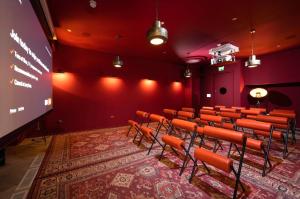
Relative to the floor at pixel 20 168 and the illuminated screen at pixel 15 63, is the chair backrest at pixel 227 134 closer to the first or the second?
the illuminated screen at pixel 15 63

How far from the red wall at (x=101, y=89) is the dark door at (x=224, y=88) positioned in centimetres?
269

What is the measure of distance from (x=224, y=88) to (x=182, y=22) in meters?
5.65

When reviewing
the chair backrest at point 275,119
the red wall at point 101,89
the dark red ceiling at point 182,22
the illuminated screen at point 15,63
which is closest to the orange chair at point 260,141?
the chair backrest at point 275,119

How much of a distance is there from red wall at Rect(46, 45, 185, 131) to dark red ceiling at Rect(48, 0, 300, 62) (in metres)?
0.78

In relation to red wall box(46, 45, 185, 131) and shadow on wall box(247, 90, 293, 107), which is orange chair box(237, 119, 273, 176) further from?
red wall box(46, 45, 185, 131)

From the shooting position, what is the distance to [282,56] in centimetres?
638

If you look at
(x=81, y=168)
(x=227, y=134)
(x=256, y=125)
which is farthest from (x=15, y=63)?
(x=256, y=125)

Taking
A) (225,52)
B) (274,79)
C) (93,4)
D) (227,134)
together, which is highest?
(93,4)

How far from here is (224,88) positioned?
27.0ft

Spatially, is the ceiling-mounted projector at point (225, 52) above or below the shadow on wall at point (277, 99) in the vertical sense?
above

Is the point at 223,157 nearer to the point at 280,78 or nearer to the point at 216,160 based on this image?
the point at 216,160

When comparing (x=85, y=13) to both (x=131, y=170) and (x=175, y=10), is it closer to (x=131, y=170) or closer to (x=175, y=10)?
(x=175, y=10)

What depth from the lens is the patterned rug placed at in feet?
7.20

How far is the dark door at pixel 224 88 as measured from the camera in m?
7.90
